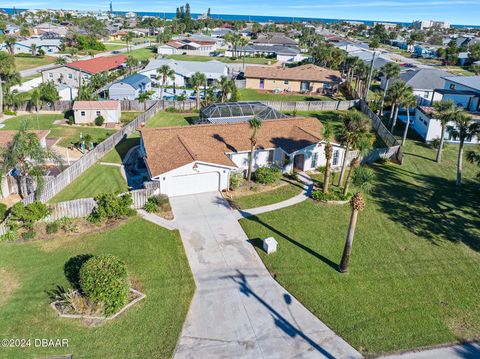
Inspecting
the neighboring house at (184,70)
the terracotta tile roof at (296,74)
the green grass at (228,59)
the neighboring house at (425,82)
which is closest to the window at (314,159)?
the neighboring house at (425,82)

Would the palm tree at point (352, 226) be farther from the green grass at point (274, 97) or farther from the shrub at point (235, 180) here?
the green grass at point (274, 97)

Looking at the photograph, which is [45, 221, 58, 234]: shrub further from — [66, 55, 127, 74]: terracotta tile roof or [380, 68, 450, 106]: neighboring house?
[380, 68, 450, 106]: neighboring house

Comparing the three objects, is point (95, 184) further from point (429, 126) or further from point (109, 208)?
point (429, 126)

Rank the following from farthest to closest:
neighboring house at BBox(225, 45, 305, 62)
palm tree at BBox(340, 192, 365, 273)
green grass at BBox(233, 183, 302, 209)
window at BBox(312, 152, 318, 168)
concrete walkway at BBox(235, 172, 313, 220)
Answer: neighboring house at BBox(225, 45, 305, 62) < window at BBox(312, 152, 318, 168) < green grass at BBox(233, 183, 302, 209) < concrete walkway at BBox(235, 172, 313, 220) < palm tree at BBox(340, 192, 365, 273)

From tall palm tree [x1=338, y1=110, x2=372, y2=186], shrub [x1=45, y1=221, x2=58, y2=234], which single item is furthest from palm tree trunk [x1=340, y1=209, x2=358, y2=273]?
shrub [x1=45, y1=221, x2=58, y2=234]

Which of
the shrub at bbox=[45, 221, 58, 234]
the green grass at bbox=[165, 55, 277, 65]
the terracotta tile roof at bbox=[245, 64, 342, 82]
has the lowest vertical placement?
the shrub at bbox=[45, 221, 58, 234]

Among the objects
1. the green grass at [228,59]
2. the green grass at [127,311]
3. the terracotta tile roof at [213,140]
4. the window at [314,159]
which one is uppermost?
the green grass at [228,59]
